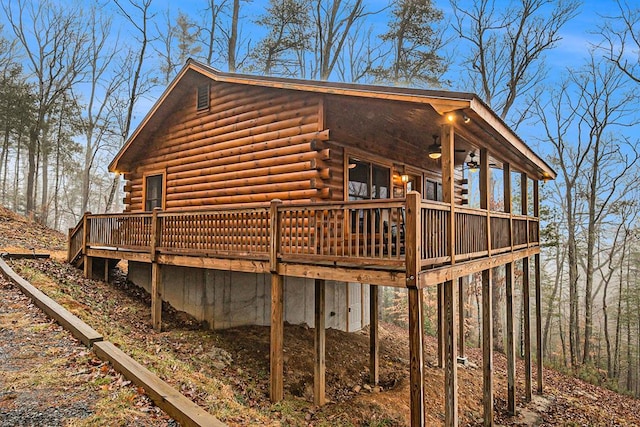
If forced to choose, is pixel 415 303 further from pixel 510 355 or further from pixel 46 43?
pixel 46 43

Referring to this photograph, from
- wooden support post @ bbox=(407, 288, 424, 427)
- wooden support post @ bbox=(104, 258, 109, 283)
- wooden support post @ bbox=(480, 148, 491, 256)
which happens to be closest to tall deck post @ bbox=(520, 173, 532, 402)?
wooden support post @ bbox=(480, 148, 491, 256)

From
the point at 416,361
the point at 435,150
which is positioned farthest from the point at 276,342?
the point at 435,150

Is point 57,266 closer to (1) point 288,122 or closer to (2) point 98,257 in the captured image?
(2) point 98,257

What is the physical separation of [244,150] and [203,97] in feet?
8.29

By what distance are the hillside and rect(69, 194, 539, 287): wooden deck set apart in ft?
5.12

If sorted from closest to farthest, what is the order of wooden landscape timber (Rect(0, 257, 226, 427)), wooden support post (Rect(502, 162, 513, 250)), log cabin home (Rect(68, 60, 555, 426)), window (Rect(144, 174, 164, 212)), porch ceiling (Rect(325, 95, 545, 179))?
wooden landscape timber (Rect(0, 257, 226, 427)) < log cabin home (Rect(68, 60, 555, 426)) < porch ceiling (Rect(325, 95, 545, 179)) < wooden support post (Rect(502, 162, 513, 250)) < window (Rect(144, 174, 164, 212))

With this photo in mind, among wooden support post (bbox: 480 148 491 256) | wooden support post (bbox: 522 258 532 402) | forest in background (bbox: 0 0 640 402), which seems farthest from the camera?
forest in background (bbox: 0 0 640 402)

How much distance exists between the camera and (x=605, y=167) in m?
21.0

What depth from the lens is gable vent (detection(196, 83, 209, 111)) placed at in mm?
10578

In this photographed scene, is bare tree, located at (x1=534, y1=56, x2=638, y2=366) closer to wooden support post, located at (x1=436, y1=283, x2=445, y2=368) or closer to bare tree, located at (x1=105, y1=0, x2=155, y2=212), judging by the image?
wooden support post, located at (x1=436, y1=283, x2=445, y2=368)

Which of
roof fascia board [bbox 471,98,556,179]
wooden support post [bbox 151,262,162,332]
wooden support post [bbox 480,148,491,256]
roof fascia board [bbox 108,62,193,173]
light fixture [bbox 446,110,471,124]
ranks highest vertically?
roof fascia board [bbox 108,62,193,173]

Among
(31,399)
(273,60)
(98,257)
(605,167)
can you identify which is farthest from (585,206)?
(31,399)

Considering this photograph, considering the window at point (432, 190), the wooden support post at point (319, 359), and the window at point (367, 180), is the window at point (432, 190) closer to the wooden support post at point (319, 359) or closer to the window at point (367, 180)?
the window at point (367, 180)

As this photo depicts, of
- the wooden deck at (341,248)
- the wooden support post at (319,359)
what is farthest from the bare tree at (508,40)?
the wooden support post at (319,359)
